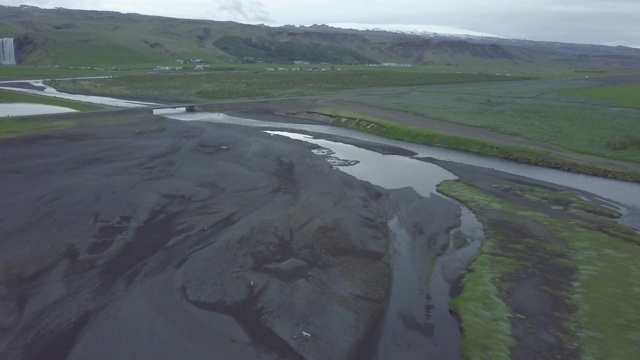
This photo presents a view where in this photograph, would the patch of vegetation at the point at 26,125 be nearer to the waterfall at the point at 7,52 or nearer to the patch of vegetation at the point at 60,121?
the patch of vegetation at the point at 60,121

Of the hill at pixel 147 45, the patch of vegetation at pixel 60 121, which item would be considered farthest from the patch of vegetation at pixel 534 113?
the hill at pixel 147 45

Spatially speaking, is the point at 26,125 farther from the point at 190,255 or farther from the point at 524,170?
the point at 524,170

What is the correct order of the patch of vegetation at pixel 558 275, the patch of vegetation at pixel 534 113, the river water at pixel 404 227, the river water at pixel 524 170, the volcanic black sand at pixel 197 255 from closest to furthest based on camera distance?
the volcanic black sand at pixel 197 255, the patch of vegetation at pixel 558 275, the river water at pixel 404 227, the river water at pixel 524 170, the patch of vegetation at pixel 534 113

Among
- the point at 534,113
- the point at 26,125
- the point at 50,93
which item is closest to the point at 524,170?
the point at 534,113

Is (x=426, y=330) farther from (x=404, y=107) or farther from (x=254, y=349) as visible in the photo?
(x=404, y=107)

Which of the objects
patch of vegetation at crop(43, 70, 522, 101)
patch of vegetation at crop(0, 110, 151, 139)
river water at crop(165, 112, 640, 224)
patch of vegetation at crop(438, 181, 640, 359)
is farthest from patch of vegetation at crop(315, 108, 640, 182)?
patch of vegetation at crop(43, 70, 522, 101)

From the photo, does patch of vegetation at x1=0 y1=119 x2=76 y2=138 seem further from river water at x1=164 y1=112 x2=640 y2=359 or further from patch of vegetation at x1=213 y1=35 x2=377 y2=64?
patch of vegetation at x1=213 y1=35 x2=377 y2=64

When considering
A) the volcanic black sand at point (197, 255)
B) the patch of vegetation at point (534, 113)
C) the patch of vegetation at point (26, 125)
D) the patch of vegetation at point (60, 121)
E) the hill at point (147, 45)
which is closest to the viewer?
the volcanic black sand at point (197, 255)
